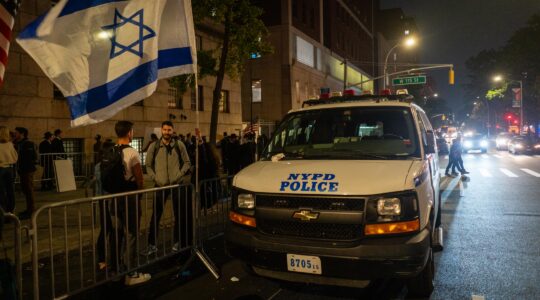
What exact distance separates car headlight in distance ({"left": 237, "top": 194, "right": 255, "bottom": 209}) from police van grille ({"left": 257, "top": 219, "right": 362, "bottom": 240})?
20 centimetres

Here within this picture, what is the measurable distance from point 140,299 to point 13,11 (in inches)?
123

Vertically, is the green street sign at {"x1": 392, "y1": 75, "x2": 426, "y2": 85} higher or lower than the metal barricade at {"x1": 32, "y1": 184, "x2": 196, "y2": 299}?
higher

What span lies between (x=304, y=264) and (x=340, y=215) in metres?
0.60

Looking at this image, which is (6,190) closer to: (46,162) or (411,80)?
(46,162)

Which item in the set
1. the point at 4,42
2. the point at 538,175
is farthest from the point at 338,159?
the point at 538,175

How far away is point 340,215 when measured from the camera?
4078 millimetres

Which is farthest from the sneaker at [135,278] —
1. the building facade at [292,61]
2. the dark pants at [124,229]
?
the building facade at [292,61]

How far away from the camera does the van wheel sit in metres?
4.63

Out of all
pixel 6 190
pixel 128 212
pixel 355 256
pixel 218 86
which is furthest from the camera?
pixel 218 86

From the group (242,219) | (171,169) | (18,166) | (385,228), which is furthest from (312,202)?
(18,166)

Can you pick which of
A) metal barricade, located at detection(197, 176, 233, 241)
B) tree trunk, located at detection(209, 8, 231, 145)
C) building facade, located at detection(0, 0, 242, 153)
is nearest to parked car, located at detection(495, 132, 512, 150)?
building facade, located at detection(0, 0, 242, 153)

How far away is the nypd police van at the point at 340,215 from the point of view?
404 cm

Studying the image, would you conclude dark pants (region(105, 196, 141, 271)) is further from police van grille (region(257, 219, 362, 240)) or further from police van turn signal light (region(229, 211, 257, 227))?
police van grille (region(257, 219, 362, 240))

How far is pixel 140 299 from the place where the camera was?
4.86 metres
